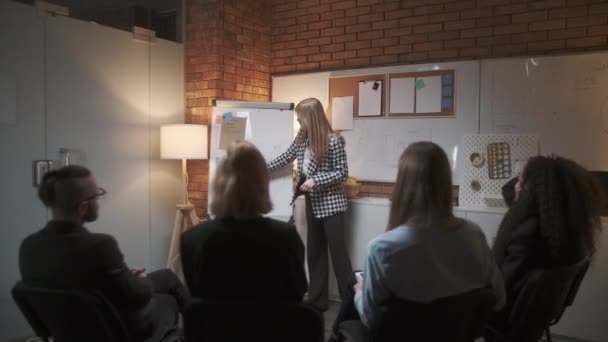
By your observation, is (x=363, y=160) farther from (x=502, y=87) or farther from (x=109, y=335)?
(x=109, y=335)

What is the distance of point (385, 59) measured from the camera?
4102 millimetres

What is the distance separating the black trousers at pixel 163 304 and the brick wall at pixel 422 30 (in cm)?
257

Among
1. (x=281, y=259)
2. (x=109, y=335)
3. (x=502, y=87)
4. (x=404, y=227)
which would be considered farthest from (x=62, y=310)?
(x=502, y=87)

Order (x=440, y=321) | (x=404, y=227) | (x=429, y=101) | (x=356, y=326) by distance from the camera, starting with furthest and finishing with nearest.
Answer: (x=429, y=101) → (x=356, y=326) → (x=404, y=227) → (x=440, y=321)

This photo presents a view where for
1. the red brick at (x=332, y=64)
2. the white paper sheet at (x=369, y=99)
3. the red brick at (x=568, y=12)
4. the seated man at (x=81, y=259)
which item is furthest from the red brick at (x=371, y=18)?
the seated man at (x=81, y=259)

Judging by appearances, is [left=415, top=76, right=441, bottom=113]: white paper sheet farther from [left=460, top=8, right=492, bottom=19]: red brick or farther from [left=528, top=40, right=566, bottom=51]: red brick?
[left=528, top=40, right=566, bottom=51]: red brick

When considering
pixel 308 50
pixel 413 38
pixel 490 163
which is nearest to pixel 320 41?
pixel 308 50

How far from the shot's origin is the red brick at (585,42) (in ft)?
10.8

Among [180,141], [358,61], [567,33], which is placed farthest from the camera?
[358,61]

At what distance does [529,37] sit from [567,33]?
0.78ft

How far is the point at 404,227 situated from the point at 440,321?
33 centimetres

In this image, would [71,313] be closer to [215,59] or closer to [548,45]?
[215,59]

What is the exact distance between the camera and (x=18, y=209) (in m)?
3.16

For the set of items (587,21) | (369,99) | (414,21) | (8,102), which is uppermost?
(414,21)
